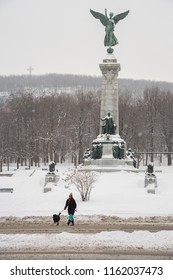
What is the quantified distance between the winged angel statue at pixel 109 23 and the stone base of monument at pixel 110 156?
372 inches

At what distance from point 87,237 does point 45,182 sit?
14639mm

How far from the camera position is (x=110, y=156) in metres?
34.1

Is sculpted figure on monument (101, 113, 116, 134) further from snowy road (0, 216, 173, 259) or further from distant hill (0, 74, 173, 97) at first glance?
distant hill (0, 74, 173, 97)

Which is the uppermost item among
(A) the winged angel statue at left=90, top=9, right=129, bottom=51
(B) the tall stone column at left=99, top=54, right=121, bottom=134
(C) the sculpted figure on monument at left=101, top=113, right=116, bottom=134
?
(A) the winged angel statue at left=90, top=9, right=129, bottom=51

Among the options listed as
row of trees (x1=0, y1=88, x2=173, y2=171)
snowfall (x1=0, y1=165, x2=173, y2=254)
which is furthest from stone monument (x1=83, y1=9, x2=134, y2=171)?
row of trees (x1=0, y1=88, x2=173, y2=171)

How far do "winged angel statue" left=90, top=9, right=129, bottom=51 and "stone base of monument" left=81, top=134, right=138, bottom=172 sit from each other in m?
9.45

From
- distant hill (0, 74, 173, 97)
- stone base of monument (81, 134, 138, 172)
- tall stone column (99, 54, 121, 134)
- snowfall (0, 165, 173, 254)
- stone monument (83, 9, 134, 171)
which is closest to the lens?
snowfall (0, 165, 173, 254)

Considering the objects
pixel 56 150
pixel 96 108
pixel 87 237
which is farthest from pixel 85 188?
pixel 96 108

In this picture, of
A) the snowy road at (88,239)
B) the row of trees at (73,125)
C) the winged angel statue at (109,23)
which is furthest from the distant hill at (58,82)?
the snowy road at (88,239)

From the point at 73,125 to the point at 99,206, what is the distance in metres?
42.7

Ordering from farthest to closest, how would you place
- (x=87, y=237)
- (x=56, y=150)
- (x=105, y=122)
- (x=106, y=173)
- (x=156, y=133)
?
(x=156, y=133)
(x=56, y=150)
(x=105, y=122)
(x=106, y=173)
(x=87, y=237)

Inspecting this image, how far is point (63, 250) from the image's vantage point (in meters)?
11.0

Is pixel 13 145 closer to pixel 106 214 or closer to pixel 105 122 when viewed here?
pixel 105 122

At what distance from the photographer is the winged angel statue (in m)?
39.8
